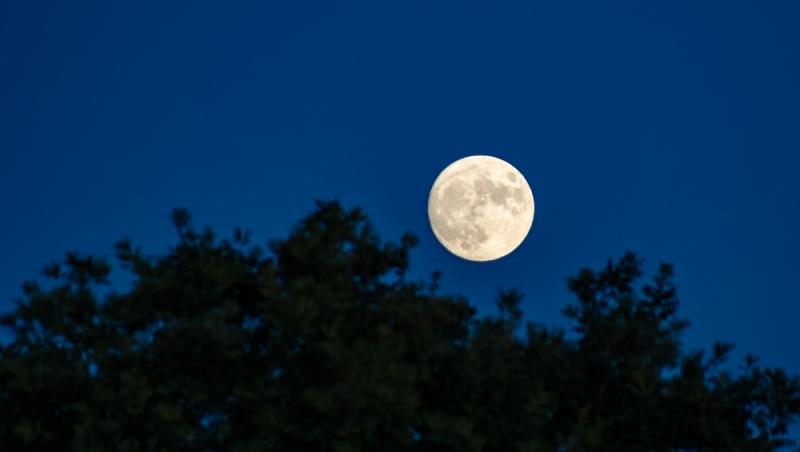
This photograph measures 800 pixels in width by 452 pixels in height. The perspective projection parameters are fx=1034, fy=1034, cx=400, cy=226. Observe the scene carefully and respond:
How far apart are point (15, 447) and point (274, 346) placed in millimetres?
3688

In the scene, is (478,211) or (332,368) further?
(478,211)

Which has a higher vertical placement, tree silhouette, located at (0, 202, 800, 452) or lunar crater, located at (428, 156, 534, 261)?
lunar crater, located at (428, 156, 534, 261)

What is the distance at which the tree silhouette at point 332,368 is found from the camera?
1247 centimetres

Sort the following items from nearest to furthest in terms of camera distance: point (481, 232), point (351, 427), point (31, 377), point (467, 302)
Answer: point (351, 427) → point (31, 377) → point (467, 302) → point (481, 232)

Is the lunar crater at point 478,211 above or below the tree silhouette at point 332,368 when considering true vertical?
above

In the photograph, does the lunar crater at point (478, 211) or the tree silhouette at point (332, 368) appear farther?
the lunar crater at point (478, 211)

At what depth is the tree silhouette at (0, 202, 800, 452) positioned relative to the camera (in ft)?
40.9

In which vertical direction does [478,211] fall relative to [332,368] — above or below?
above

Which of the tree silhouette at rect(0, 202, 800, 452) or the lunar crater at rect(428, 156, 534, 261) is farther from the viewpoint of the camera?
the lunar crater at rect(428, 156, 534, 261)

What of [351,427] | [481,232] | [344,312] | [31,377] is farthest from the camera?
[481,232]

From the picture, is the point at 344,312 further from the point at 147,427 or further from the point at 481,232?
the point at 481,232

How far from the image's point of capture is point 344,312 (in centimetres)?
1387

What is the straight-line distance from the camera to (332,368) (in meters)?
12.6

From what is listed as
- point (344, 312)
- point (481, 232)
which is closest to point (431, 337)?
point (344, 312)
